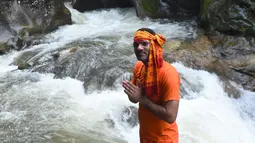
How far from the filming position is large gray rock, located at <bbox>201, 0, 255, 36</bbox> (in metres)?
8.80

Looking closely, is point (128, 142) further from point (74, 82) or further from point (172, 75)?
point (172, 75)

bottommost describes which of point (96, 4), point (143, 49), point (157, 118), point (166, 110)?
point (96, 4)

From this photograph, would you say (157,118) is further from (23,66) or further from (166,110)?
(23,66)

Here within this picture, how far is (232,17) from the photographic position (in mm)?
9039

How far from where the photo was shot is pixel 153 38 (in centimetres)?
262

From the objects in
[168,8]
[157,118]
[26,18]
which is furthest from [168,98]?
[168,8]

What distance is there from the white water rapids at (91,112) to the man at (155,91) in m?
3.01

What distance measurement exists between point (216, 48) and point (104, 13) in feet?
23.5

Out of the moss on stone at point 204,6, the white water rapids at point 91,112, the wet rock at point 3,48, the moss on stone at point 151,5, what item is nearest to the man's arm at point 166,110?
the white water rapids at point 91,112

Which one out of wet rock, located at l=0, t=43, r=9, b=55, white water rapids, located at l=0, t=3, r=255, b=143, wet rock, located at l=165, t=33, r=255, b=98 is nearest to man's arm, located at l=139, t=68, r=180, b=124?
white water rapids, located at l=0, t=3, r=255, b=143

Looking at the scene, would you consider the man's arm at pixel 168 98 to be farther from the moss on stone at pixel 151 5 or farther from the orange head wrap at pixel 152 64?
the moss on stone at pixel 151 5

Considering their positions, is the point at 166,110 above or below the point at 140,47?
below

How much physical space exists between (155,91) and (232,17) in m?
7.13

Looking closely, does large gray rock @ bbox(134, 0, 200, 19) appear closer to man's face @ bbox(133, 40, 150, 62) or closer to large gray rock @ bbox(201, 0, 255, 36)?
large gray rock @ bbox(201, 0, 255, 36)
